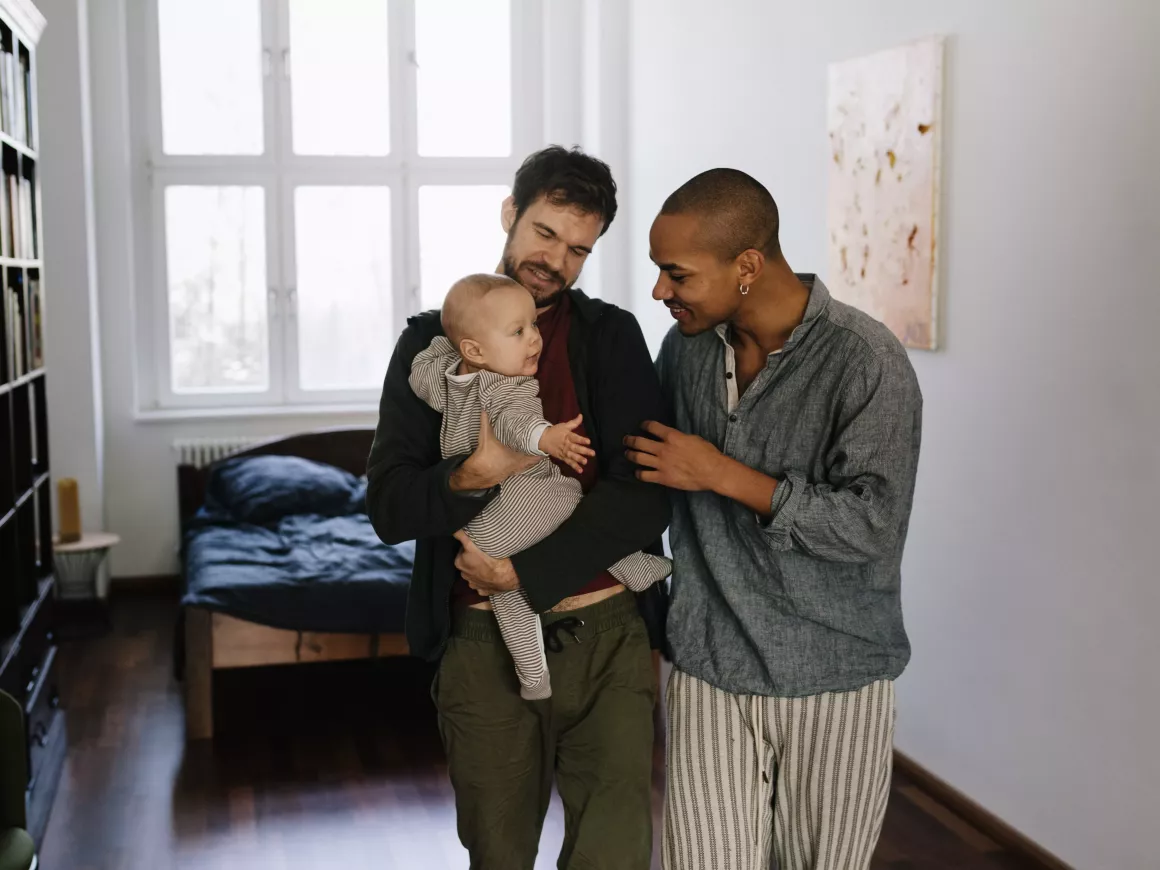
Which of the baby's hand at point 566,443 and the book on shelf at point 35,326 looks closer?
the baby's hand at point 566,443

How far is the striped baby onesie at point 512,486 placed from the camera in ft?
6.35

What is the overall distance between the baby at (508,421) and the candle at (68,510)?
3.99 metres

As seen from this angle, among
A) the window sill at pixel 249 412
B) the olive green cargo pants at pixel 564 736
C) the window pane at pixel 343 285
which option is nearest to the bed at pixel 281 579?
the window sill at pixel 249 412

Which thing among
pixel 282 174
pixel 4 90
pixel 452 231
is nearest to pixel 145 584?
pixel 282 174

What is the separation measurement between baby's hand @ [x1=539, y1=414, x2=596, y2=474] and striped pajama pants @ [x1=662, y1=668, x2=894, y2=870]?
0.43m

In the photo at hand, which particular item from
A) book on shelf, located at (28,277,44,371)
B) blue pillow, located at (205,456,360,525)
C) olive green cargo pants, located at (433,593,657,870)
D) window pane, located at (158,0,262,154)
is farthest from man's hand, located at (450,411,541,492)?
window pane, located at (158,0,262,154)

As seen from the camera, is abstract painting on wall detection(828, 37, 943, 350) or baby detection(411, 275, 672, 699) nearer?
baby detection(411, 275, 672, 699)

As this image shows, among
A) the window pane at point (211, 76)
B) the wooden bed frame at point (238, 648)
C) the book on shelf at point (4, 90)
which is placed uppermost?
the window pane at point (211, 76)

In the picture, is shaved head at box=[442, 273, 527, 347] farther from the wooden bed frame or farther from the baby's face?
the wooden bed frame

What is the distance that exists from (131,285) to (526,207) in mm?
4561

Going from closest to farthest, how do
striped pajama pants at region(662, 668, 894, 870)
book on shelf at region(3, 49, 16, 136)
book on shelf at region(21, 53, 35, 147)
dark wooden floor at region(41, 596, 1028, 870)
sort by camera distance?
striped pajama pants at region(662, 668, 894, 870), dark wooden floor at region(41, 596, 1028, 870), book on shelf at region(3, 49, 16, 136), book on shelf at region(21, 53, 35, 147)

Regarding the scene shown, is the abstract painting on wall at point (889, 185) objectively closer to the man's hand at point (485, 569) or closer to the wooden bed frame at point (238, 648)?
the wooden bed frame at point (238, 648)

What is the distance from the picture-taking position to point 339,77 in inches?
251

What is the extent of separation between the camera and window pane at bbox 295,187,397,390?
253 inches
